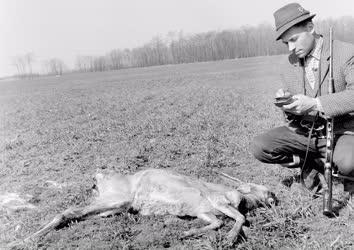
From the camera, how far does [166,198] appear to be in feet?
16.1

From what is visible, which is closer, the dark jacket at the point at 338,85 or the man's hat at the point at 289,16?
the dark jacket at the point at 338,85

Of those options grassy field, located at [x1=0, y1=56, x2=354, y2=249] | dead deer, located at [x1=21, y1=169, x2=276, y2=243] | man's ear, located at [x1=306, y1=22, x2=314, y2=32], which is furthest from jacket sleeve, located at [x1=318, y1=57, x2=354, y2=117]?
dead deer, located at [x1=21, y1=169, x2=276, y2=243]

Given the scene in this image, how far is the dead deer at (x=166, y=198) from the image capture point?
15.6 ft

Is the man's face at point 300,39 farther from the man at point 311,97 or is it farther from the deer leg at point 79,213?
the deer leg at point 79,213

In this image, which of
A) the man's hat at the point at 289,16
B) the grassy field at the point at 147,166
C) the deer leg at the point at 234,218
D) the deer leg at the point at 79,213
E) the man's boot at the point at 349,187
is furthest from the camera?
the man's boot at the point at 349,187

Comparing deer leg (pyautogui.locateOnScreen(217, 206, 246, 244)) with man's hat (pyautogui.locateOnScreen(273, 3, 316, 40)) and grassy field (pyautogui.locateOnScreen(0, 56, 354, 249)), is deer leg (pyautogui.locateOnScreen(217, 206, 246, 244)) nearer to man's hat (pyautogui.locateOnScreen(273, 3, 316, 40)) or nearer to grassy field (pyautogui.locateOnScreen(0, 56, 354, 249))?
grassy field (pyautogui.locateOnScreen(0, 56, 354, 249))

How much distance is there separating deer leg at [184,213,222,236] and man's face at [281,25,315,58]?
6.97 feet

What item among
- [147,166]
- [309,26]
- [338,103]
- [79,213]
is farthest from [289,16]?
[147,166]

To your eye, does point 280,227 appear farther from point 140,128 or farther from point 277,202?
point 140,128

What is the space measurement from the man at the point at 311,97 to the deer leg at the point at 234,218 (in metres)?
1.27

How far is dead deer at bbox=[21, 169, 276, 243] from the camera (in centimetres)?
476

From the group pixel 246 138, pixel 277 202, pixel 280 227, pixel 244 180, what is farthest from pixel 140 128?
pixel 280 227

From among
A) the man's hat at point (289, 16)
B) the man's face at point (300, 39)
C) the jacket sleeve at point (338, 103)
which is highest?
the man's hat at point (289, 16)

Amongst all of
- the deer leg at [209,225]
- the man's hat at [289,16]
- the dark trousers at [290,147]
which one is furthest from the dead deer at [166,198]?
the man's hat at [289,16]
